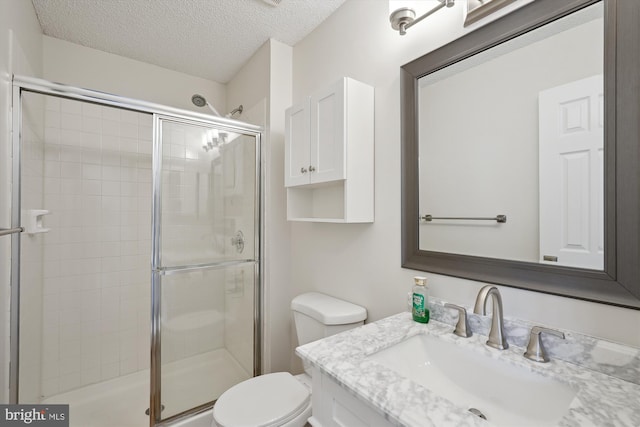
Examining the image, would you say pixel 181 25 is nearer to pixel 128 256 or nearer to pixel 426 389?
pixel 128 256

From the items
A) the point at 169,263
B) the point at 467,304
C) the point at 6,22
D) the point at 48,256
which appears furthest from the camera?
the point at 48,256

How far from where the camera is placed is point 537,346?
0.81 metres

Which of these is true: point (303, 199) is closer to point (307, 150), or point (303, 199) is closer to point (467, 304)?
point (307, 150)

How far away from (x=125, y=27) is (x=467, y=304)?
8.20 feet

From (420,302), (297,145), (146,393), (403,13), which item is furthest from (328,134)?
(146,393)

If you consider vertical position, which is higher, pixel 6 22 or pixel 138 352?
pixel 6 22

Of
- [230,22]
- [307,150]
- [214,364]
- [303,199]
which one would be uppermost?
[230,22]

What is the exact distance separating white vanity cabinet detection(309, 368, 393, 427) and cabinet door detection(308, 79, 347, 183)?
0.83m

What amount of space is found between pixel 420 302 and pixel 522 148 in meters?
0.63

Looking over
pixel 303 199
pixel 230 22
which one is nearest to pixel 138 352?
pixel 303 199

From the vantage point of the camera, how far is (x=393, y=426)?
63 cm

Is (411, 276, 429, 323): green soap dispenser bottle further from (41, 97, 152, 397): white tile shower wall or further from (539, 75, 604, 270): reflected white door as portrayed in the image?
(41, 97, 152, 397): white tile shower wall

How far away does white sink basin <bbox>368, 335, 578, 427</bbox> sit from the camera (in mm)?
724

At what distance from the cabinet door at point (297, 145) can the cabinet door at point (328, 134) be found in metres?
0.05
